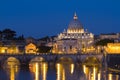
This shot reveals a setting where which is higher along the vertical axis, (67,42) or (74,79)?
(67,42)

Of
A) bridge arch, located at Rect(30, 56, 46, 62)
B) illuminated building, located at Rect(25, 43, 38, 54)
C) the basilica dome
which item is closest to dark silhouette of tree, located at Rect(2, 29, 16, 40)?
illuminated building, located at Rect(25, 43, 38, 54)

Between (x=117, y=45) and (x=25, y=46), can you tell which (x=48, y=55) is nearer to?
(x=117, y=45)

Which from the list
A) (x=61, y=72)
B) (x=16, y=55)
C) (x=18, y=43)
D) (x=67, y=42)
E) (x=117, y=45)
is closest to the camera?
(x=61, y=72)

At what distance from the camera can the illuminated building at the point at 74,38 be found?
135 meters

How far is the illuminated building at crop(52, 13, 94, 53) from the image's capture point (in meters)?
135

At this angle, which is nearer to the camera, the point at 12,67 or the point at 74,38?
the point at 12,67

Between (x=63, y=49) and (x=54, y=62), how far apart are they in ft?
126

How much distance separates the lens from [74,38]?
14588 centimetres

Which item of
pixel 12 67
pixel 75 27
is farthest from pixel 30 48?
pixel 12 67

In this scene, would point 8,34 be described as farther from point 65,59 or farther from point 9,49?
point 65,59

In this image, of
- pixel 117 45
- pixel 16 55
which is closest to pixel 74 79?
pixel 16 55

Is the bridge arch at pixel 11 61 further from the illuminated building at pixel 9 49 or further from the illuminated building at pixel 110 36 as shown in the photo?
the illuminated building at pixel 110 36

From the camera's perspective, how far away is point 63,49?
134 metres

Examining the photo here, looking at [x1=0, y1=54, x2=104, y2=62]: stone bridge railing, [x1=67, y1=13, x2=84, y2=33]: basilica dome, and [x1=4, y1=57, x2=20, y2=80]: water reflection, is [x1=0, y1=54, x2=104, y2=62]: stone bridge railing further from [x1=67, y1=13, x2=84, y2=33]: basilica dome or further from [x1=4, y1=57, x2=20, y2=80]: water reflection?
[x1=67, y1=13, x2=84, y2=33]: basilica dome
